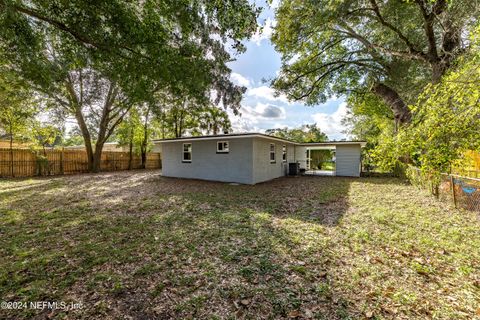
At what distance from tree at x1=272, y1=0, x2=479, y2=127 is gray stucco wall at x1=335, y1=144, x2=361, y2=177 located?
297cm

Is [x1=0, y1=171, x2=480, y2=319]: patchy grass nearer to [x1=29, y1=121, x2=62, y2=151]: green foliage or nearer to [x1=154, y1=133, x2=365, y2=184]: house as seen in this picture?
[x1=154, y1=133, x2=365, y2=184]: house

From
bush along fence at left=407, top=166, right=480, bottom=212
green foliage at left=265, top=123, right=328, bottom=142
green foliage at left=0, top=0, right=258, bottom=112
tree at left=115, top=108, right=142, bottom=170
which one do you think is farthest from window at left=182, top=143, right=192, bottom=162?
green foliage at left=265, top=123, right=328, bottom=142

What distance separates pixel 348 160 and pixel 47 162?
65.7 ft

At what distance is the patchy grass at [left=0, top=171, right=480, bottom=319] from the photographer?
2.21 m

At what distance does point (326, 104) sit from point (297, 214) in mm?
12412

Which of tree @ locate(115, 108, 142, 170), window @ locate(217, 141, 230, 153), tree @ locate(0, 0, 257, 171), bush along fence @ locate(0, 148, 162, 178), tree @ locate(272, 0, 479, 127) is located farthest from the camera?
tree @ locate(115, 108, 142, 170)

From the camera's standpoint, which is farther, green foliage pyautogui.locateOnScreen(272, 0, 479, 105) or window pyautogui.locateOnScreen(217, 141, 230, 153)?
window pyautogui.locateOnScreen(217, 141, 230, 153)

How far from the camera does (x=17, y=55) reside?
5.06 metres

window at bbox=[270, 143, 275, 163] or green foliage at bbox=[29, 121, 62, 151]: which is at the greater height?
green foliage at bbox=[29, 121, 62, 151]

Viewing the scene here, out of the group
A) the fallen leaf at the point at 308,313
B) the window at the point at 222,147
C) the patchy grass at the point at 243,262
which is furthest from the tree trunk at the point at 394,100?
the fallen leaf at the point at 308,313

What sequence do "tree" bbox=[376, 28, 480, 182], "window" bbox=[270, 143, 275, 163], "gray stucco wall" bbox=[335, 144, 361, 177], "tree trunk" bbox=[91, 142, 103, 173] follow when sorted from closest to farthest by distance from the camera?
"tree" bbox=[376, 28, 480, 182], "window" bbox=[270, 143, 275, 163], "gray stucco wall" bbox=[335, 144, 361, 177], "tree trunk" bbox=[91, 142, 103, 173]

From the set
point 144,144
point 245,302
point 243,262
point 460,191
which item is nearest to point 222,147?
point 243,262

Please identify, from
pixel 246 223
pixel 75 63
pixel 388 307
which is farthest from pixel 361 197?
pixel 75 63

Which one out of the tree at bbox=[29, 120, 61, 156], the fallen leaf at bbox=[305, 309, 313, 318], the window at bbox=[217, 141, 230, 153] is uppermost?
the tree at bbox=[29, 120, 61, 156]
